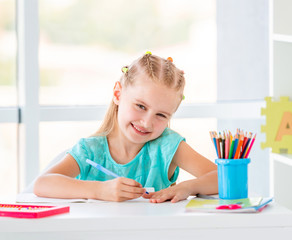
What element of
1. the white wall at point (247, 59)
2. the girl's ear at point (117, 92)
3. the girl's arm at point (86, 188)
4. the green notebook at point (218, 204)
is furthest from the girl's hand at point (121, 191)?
the white wall at point (247, 59)

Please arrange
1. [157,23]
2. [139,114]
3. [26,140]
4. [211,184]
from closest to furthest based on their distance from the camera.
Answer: [211,184]
[139,114]
[26,140]
[157,23]

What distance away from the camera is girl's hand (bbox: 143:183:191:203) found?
3.85 feet

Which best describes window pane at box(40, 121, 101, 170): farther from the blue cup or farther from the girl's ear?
the blue cup

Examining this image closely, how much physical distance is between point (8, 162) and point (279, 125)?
139 cm

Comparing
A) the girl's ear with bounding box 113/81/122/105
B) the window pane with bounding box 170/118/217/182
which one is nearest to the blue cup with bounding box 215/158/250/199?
the girl's ear with bounding box 113/81/122/105

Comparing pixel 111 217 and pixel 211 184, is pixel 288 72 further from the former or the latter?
pixel 111 217

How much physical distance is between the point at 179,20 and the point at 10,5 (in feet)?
2.89

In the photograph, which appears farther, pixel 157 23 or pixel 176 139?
pixel 157 23

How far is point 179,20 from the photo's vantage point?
2.72 meters

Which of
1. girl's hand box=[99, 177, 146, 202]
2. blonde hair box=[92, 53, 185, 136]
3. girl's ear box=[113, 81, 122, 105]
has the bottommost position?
girl's hand box=[99, 177, 146, 202]

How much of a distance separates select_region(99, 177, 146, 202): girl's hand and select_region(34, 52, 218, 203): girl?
0.22 ft

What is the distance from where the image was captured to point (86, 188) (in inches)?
48.6

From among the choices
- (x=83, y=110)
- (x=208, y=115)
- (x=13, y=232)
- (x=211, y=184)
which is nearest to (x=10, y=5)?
(x=83, y=110)

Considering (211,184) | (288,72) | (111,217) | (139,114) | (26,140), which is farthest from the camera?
(26,140)
